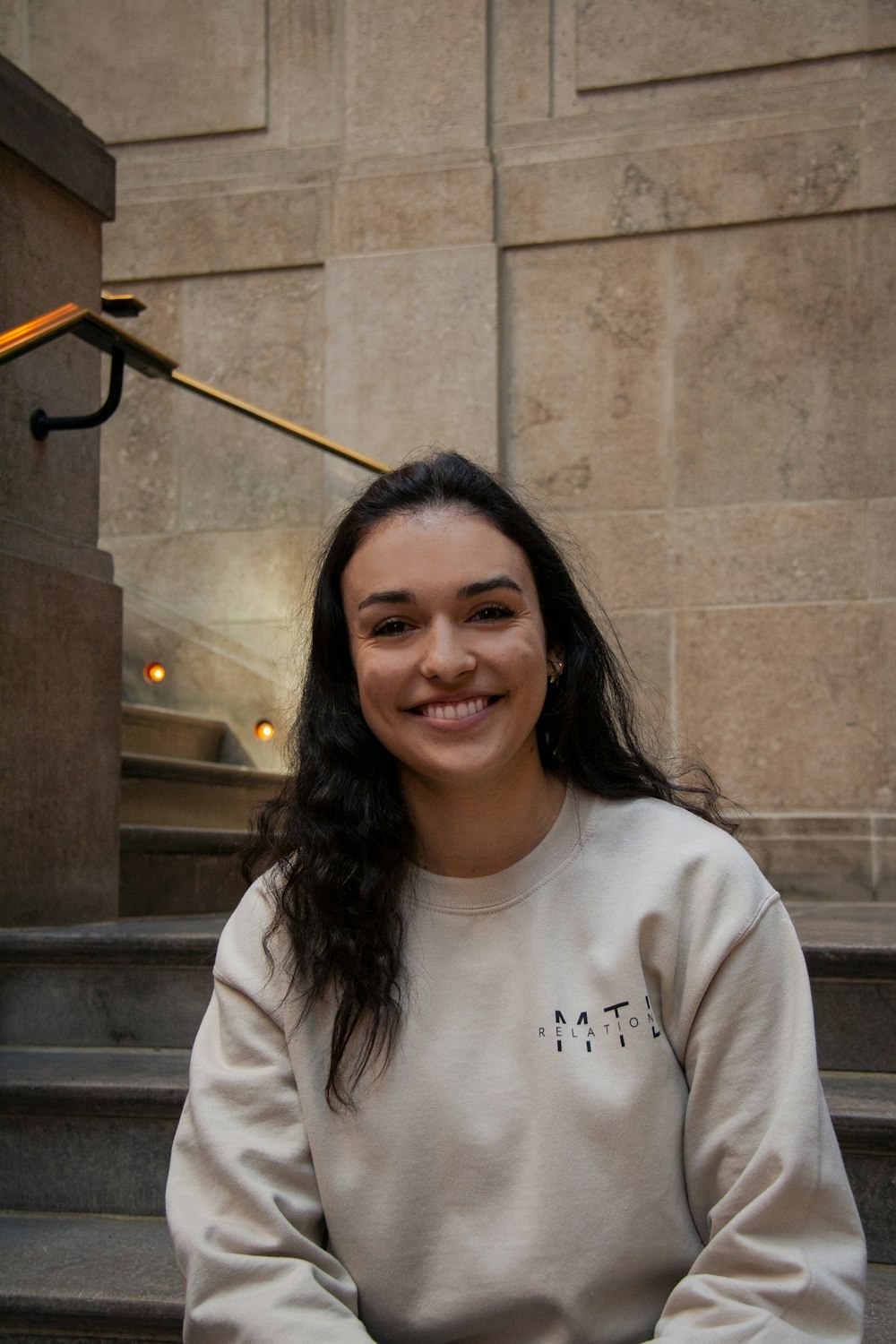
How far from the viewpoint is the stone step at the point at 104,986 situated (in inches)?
109

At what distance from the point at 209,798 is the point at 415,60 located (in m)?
2.99

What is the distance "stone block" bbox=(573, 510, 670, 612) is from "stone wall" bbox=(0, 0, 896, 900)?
0.5 inches

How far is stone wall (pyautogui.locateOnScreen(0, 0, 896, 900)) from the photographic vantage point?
194 inches

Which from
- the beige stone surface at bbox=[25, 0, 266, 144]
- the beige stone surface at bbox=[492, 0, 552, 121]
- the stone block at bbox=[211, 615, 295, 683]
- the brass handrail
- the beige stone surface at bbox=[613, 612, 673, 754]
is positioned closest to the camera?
the brass handrail

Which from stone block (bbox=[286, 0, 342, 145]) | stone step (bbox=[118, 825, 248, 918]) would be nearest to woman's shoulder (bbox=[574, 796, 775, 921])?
stone step (bbox=[118, 825, 248, 918])

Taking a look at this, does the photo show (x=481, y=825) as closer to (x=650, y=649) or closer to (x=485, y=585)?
(x=485, y=585)

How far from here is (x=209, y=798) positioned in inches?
178

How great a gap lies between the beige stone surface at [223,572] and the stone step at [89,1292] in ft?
7.62

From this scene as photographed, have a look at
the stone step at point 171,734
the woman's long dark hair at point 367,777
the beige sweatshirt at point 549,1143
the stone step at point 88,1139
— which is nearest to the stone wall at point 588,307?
the stone step at point 171,734

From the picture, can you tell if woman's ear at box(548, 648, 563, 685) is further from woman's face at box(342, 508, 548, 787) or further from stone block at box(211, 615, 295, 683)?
stone block at box(211, 615, 295, 683)

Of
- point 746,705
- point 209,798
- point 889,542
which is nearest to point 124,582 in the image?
point 209,798

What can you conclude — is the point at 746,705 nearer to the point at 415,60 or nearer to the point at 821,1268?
the point at 415,60

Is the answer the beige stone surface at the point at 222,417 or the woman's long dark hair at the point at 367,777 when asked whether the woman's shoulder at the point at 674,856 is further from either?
the beige stone surface at the point at 222,417

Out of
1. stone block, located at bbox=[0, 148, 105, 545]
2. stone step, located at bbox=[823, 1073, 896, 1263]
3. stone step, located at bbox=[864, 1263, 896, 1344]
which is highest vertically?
stone block, located at bbox=[0, 148, 105, 545]
